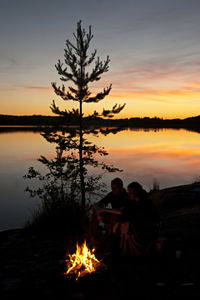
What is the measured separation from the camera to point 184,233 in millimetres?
7180

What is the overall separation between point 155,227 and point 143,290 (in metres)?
1.08

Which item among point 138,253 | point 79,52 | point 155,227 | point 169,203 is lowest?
point 169,203

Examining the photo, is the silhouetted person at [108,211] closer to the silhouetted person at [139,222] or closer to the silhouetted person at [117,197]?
the silhouetted person at [117,197]

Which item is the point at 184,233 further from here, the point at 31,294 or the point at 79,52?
the point at 79,52

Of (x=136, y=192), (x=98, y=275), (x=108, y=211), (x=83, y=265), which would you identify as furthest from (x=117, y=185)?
(x=98, y=275)

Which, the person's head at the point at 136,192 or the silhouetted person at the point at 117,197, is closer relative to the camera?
the person's head at the point at 136,192

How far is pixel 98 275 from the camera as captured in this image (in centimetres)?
487

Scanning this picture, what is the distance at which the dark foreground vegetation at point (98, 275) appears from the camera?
4551 millimetres

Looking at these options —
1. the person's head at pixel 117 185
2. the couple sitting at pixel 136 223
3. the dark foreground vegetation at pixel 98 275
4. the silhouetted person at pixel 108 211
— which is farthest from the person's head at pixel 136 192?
the dark foreground vegetation at pixel 98 275

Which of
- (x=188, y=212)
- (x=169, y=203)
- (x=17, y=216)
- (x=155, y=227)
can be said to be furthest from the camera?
(x=17, y=216)

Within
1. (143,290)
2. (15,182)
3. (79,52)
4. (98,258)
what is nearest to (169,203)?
(98,258)

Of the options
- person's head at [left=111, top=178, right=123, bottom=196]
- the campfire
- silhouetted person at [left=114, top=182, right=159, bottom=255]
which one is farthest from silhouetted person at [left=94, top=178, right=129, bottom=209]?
the campfire

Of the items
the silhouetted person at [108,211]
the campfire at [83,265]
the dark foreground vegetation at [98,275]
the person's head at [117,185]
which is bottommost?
the dark foreground vegetation at [98,275]

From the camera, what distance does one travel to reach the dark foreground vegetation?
455cm
